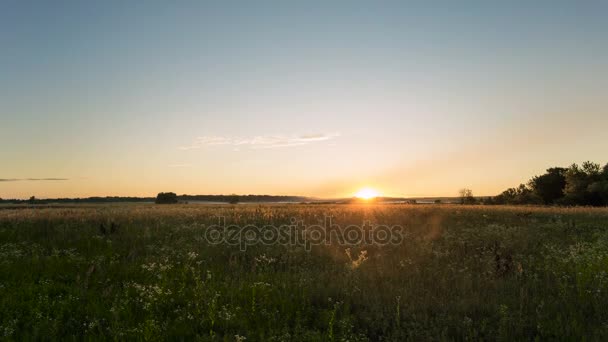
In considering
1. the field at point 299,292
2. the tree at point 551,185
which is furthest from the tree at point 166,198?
the field at point 299,292

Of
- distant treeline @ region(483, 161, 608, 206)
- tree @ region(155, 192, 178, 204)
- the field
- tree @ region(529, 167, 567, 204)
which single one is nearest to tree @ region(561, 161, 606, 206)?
distant treeline @ region(483, 161, 608, 206)

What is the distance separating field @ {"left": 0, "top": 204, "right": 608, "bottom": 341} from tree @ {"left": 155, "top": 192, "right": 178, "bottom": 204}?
80439 mm

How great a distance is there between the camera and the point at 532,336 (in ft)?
22.6

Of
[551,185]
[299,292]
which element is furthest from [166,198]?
Result: [299,292]

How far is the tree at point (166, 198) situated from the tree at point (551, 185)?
7359 centimetres

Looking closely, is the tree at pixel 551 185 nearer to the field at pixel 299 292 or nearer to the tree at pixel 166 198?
the field at pixel 299 292

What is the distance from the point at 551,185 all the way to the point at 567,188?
33.7 feet

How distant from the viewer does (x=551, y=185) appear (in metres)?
69.3

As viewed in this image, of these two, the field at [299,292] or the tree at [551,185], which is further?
the tree at [551,185]

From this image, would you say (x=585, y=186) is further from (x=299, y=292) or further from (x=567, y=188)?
(x=299, y=292)

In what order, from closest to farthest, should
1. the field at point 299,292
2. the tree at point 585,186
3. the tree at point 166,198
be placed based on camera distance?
the field at point 299,292 → the tree at point 585,186 → the tree at point 166,198

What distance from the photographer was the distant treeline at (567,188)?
56.0 metres

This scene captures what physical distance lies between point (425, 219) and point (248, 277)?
16175 mm

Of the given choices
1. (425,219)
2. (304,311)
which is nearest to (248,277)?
(304,311)
